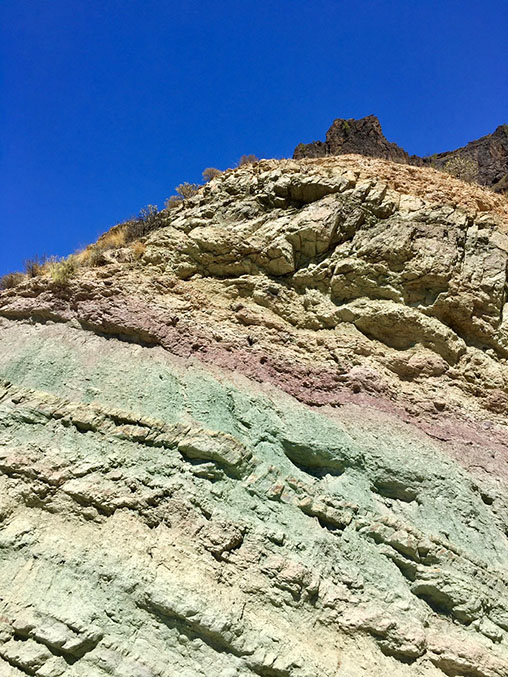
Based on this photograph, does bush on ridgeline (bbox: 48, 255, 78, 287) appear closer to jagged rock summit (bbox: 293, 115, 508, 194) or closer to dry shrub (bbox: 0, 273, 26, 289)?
dry shrub (bbox: 0, 273, 26, 289)

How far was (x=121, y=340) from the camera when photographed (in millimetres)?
8047

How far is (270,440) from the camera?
23.0 feet

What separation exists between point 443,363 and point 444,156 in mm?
15514

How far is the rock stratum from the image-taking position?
5.28 metres

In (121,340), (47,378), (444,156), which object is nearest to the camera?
(47,378)

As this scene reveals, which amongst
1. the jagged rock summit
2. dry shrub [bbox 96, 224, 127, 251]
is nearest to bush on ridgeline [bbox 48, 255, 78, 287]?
dry shrub [bbox 96, 224, 127, 251]

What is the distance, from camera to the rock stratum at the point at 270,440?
528 cm

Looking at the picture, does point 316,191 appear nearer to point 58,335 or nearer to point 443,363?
point 443,363

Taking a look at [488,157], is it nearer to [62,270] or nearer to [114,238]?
[114,238]

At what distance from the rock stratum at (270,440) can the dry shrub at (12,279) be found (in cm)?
94

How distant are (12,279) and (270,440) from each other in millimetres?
6687

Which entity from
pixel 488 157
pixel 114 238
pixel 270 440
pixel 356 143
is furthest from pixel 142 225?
pixel 488 157

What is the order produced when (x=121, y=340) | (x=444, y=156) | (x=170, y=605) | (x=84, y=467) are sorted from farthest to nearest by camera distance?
(x=444, y=156) → (x=121, y=340) → (x=84, y=467) → (x=170, y=605)

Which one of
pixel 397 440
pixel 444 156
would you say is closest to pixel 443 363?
pixel 397 440
